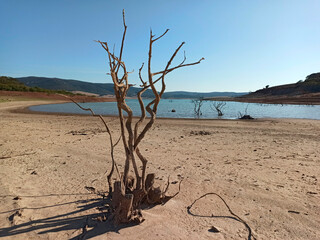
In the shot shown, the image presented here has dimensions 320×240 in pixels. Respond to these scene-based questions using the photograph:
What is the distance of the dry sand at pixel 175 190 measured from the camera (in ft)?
7.79

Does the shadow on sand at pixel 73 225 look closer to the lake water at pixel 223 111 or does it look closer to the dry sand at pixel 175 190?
the dry sand at pixel 175 190

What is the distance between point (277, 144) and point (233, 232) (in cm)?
585

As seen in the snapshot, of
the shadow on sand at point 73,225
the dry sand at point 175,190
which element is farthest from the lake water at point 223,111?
the shadow on sand at point 73,225

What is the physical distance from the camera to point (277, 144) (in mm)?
7285

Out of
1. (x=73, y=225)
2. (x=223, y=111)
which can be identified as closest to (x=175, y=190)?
(x=73, y=225)

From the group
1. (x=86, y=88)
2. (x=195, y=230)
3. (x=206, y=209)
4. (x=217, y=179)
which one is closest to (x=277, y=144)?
(x=217, y=179)

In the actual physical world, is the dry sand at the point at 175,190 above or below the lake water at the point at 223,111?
above

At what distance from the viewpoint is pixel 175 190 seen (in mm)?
3463

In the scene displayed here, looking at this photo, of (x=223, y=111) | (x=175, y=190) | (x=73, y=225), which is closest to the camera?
(x=73, y=225)

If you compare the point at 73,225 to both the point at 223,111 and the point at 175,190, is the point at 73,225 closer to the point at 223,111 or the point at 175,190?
the point at 175,190

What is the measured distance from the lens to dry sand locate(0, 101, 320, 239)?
7.79 feet

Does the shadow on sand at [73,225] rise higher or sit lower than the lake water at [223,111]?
higher

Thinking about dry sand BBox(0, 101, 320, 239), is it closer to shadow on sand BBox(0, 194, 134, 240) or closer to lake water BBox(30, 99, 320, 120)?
shadow on sand BBox(0, 194, 134, 240)

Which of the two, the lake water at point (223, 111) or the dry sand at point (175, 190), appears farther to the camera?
the lake water at point (223, 111)
